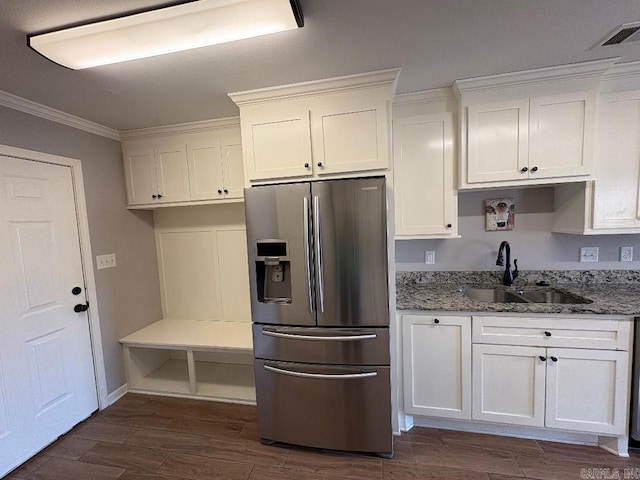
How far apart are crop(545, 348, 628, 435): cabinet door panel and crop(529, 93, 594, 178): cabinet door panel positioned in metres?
1.16

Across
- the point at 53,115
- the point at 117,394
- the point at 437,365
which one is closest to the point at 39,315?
the point at 117,394

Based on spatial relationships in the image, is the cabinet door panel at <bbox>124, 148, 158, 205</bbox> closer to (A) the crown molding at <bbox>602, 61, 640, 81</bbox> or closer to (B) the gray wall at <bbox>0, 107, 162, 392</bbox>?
(B) the gray wall at <bbox>0, 107, 162, 392</bbox>

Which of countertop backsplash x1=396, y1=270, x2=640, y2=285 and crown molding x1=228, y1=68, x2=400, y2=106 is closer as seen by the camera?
crown molding x1=228, y1=68, x2=400, y2=106

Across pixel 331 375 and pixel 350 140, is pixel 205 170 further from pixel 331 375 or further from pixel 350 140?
pixel 331 375

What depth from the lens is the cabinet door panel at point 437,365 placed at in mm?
1951

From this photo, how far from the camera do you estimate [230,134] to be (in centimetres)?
254

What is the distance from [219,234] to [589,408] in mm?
3113

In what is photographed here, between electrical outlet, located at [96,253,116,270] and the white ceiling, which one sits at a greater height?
the white ceiling

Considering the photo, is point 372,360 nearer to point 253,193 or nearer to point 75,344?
point 253,193

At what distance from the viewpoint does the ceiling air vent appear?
1.43 meters

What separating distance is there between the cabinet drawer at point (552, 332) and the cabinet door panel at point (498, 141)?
0.96m

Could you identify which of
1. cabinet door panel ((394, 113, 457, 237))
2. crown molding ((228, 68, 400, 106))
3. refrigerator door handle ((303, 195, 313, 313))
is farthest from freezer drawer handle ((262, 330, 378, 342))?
crown molding ((228, 68, 400, 106))

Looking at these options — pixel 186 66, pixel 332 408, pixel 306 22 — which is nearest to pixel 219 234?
pixel 186 66

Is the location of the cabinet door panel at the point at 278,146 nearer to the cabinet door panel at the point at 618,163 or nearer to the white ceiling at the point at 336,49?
the white ceiling at the point at 336,49
